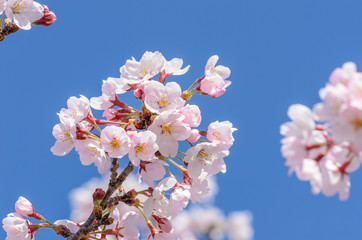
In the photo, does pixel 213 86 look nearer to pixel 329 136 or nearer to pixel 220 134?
pixel 220 134

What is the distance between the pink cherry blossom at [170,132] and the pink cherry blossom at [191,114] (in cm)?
7

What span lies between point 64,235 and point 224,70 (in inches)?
73.8

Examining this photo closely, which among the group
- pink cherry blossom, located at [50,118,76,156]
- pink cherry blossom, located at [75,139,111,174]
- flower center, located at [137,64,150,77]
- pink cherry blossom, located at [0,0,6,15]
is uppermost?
pink cherry blossom, located at [0,0,6,15]

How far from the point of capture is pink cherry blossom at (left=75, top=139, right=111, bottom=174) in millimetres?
3734

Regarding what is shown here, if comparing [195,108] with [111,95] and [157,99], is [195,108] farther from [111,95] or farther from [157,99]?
[111,95]

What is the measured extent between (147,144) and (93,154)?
0.47m

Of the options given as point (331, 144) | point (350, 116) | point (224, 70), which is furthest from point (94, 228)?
point (350, 116)

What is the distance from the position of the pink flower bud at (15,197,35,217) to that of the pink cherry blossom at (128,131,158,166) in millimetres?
1070

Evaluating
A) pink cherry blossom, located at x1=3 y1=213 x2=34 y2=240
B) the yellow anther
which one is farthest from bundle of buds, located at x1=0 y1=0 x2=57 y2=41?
the yellow anther

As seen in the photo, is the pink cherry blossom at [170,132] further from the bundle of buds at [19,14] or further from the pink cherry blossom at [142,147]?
the bundle of buds at [19,14]

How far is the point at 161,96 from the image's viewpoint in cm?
373

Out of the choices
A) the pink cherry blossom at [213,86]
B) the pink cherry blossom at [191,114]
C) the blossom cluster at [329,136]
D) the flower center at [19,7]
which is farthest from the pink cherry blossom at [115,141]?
the flower center at [19,7]

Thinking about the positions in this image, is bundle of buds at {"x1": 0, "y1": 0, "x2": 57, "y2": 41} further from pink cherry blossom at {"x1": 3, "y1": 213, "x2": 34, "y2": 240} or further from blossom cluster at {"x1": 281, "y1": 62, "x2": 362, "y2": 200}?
blossom cluster at {"x1": 281, "y1": 62, "x2": 362, "y2": 200}

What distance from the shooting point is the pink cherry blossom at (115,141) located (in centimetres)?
357
